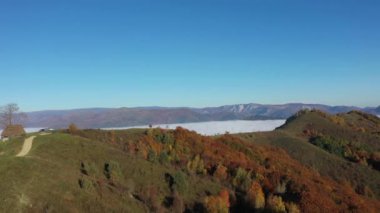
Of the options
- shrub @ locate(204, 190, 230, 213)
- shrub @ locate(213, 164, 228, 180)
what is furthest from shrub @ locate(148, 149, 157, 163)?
shrub @ locate(204, 190, 230, 213)

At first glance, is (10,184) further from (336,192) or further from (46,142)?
(336,192)

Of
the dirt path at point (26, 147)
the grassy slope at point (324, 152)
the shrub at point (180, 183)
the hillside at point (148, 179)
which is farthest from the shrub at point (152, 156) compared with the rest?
the grassy slope at point (324, 152)

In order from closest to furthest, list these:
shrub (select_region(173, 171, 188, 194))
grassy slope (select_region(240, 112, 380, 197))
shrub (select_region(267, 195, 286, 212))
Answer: shrub (select_region(267, 195, 286, 212)) < shrub (select_region(173, 171, 188, 194)) < grassy slope (select_region(240, 112, 380, 197))

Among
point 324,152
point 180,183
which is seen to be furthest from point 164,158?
point 324,152

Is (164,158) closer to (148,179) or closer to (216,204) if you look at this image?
(148,179)

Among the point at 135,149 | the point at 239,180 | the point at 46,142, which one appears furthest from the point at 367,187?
the point at 46,142

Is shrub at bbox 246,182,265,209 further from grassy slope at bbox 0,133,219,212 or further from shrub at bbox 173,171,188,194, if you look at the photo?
shrub at bbox 173,171,188,194
